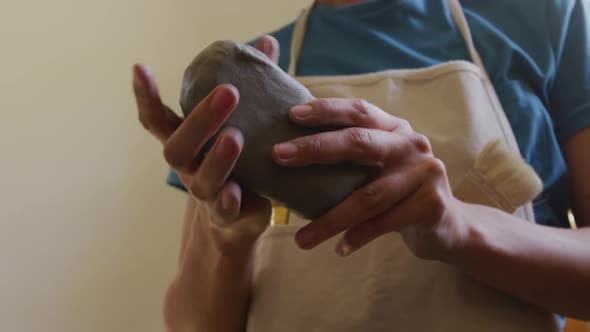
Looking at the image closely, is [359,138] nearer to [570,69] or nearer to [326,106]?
[326,106]

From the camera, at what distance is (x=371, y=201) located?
14.2 inches

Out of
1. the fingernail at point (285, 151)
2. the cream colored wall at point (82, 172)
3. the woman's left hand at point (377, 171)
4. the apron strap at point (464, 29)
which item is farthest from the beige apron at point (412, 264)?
the cream colored wall at point (82, 172)

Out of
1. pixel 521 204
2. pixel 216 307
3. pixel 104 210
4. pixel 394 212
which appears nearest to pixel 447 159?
pixel 521 204

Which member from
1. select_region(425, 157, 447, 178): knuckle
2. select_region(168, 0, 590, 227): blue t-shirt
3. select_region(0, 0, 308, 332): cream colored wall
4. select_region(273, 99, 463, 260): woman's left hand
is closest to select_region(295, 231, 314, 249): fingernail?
select_region(273, 99, 463, 260): woman's left hand

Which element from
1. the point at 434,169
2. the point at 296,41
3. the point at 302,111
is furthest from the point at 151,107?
the point at 296,41

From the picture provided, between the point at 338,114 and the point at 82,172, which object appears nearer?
the point at 338,114

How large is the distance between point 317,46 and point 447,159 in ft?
0.81

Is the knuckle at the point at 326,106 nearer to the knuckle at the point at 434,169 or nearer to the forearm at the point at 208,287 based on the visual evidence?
the knuckle at the point at 434,169

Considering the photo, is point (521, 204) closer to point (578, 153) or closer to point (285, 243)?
point (578, 153)

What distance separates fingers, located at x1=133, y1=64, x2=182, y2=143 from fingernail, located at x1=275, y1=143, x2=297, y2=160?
10cm

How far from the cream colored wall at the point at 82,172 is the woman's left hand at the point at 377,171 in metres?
0.69

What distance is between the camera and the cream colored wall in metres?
0.91

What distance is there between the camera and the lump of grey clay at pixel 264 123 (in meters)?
0.35

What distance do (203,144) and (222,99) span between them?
4 centimetres
